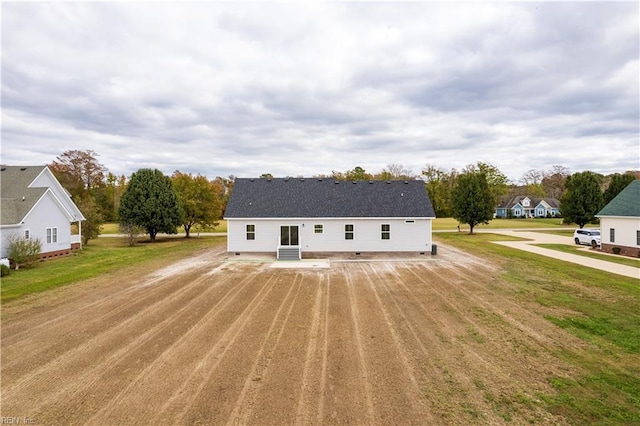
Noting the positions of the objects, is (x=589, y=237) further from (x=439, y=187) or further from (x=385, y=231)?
(x=439, y=187)

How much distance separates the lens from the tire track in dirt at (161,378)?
255 inches

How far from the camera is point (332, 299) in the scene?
1414 centimetres

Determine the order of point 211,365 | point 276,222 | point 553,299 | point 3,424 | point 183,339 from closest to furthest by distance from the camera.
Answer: point 3,424 < point 211,365 < point 183,339 < point 553,299 < point 276,222

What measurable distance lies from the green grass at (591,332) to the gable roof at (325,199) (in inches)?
331

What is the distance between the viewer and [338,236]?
25.4 m

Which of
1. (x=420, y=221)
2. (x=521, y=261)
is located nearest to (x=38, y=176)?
(x=420, y=221)

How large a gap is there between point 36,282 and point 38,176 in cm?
1698

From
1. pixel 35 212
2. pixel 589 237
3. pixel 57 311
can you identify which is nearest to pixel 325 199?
pixel 57 311

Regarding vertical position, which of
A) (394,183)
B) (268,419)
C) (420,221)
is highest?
(394,183)

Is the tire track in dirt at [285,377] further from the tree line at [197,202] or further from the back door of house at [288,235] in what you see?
the tree line at [197,202]

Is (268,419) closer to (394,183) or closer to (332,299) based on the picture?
(332,299)

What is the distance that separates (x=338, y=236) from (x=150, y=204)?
21.9 meters

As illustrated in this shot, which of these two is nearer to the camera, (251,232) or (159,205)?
(251,232)

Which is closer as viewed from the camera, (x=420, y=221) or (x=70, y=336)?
(x=70, y=336)
